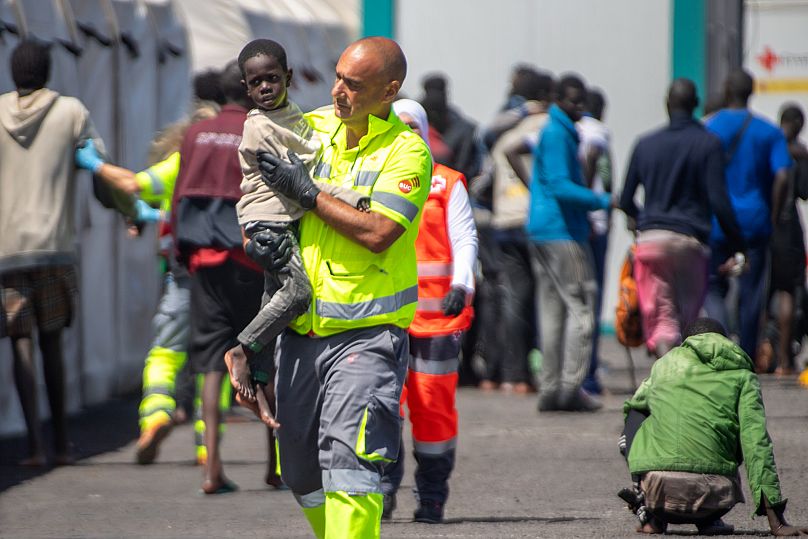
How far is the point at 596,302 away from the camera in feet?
37.0

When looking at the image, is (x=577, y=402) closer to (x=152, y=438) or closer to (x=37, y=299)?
(x=152, y=438)

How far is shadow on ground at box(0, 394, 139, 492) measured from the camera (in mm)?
8742

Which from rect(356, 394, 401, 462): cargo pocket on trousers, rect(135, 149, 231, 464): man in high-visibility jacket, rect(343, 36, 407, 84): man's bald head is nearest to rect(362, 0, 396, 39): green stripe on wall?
rect(135, 149, 231, 464): man in high-visibility jacket

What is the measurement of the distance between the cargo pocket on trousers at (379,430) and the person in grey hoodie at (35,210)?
4051mm

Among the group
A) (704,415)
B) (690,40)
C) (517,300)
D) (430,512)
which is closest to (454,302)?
(430,512)

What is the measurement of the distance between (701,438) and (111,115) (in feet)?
20.8

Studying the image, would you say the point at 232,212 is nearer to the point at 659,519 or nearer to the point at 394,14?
the point at 659,519

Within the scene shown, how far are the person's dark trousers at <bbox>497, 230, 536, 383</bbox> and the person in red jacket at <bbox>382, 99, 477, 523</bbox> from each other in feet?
15.7

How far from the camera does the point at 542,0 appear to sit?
17266mm

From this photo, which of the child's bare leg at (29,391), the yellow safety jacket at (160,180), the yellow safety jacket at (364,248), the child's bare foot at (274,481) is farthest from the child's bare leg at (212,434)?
the yellow safety jacket at (364,248)

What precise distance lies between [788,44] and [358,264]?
13.1 meters

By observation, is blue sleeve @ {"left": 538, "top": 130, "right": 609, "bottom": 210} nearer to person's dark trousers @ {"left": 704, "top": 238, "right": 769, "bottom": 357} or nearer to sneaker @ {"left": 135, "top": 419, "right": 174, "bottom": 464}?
person's dark trousers @ {"left": 704, "top": 238, "right": 769, "bottom": 357}

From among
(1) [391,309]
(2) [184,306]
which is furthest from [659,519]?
(2) [184,306]

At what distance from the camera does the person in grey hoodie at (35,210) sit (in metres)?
8.91
